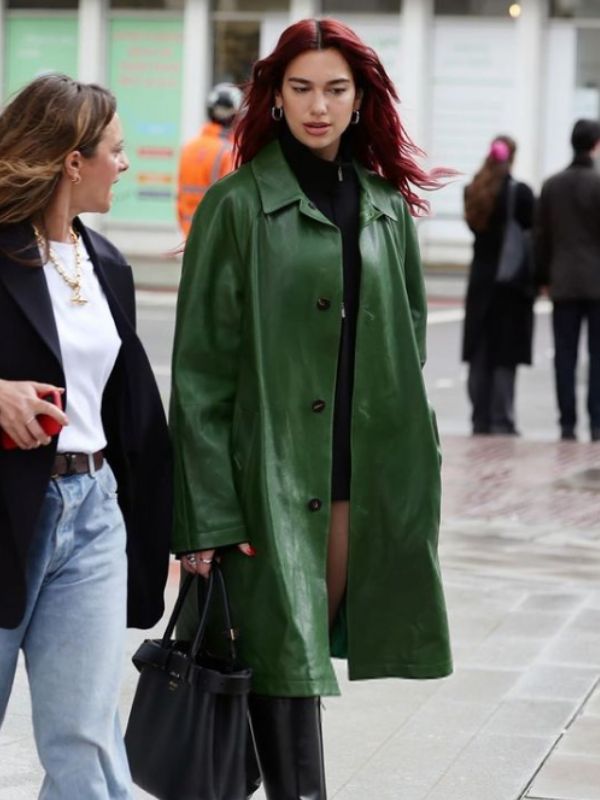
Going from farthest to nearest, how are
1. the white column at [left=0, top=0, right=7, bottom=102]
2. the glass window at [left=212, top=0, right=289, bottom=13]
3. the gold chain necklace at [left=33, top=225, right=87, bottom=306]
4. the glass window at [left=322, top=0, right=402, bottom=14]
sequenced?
the white column at [left=0, top=0, right=7, bottom=102] < the glass window at [left=212, top=0, right=289, bottom=13] < the glass window at [left=322, top=0, right=402, bottom=14] < the gold chain necklace at [left=33, top=225, right=87, bottom=306]

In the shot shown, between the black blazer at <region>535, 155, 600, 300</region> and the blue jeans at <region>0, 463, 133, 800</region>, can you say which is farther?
the black blazer at <region>535, 155, 600, 300</region>

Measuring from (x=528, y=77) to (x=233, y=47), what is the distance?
4.44 metres

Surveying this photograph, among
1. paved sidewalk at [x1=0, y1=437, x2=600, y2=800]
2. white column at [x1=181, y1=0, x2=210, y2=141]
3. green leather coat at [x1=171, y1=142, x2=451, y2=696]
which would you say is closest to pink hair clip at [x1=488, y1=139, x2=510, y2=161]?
paved sidewalk at [x1=0, y1=437, x2=600, y2=800]

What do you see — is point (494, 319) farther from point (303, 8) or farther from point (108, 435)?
point (303, 8)

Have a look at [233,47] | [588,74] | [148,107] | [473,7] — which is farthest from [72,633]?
[148,107]

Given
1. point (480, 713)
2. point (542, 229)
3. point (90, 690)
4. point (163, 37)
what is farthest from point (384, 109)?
point (163, 37)

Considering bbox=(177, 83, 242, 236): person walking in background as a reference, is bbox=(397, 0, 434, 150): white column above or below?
above

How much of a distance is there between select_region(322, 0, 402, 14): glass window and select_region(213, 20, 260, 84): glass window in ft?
3.52

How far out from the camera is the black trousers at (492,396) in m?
13.1

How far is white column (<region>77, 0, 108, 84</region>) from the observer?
1155 inches

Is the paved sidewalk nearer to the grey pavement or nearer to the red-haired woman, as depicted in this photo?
the grey pavement


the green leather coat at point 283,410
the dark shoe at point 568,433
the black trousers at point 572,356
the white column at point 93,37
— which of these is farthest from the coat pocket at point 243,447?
the white column at point 93,37

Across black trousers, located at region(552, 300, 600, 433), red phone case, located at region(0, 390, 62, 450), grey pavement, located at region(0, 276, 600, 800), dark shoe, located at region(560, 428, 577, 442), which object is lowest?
dark shoe, located at region(560, 428, 577, 442)

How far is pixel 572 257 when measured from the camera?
42.0 feet
